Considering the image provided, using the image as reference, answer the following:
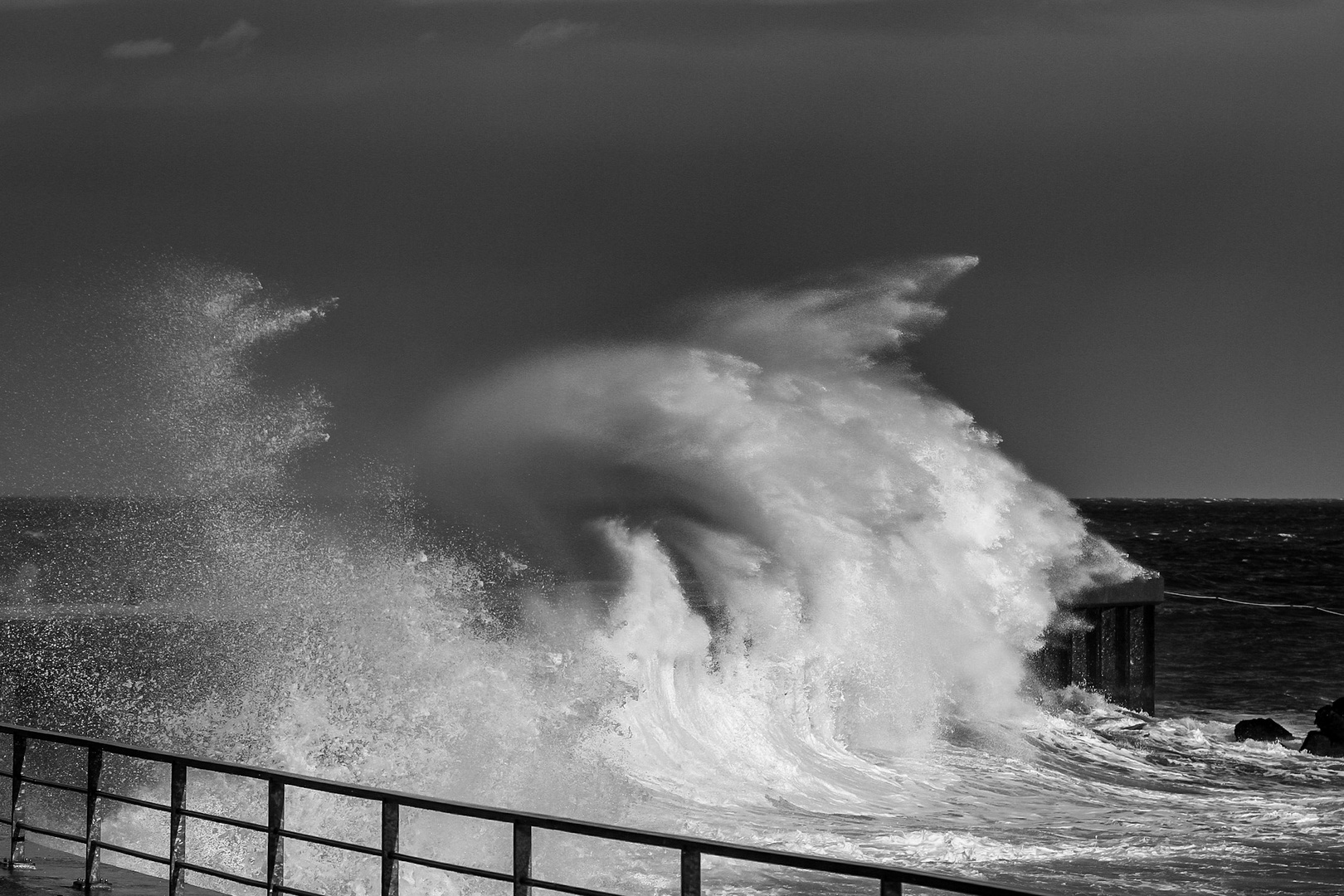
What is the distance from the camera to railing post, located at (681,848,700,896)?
4.18 m

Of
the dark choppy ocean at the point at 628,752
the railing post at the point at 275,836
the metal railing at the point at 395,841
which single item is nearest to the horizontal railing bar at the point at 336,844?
the metal railing at the point at 395,841

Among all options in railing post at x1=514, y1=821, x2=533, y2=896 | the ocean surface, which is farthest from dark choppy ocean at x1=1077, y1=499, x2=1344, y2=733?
railing post at x1=514, y1=821, x2=533, y2=896

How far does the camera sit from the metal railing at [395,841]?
3.79 m

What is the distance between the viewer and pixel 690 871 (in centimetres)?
421

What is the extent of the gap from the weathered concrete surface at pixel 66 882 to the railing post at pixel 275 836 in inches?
24.0

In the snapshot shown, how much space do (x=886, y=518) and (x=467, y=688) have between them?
913 centimetres

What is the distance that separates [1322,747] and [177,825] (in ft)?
67.0

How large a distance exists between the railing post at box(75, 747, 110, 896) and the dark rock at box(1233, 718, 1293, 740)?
21.3 m

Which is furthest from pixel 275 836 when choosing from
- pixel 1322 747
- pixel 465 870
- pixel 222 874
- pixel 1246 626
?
pixel 1246 626

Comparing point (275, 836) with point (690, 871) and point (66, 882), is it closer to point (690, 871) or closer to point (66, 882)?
point (66, 882)

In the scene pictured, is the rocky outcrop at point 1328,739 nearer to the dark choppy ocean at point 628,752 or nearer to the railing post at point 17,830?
the dark choppy ocean at point 628,752

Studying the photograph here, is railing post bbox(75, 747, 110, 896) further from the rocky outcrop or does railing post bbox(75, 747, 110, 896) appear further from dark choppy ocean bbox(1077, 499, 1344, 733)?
dark choppy ocean bbox(1077, 499, 1344, 733)

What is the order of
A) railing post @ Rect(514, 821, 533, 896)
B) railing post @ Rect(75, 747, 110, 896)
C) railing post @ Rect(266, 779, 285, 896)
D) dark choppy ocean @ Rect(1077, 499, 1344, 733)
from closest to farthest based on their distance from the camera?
railing post @ Rect(514, 821, 533, 896) < railing post @ Rect(266, 779, 285, 896) < railing post @ Rect(75, 747, 110, 896) < dark choppy ocean @ Rect(1077, 499, 1344, 733)

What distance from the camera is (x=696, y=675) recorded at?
19.2 m
